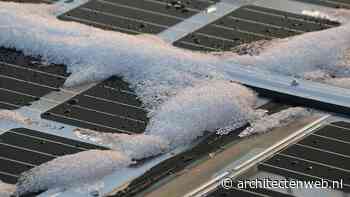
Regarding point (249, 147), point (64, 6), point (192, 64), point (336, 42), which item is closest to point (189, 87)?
point (192, 64)

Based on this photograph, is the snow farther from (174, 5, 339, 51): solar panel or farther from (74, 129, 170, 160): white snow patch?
(174, 5, 339, 51): solar panel

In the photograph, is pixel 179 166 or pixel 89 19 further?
pixel 89 19

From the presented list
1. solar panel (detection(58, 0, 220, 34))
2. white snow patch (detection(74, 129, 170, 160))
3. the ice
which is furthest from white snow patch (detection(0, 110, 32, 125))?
solar panel (detection(58, 0, 220, 34))

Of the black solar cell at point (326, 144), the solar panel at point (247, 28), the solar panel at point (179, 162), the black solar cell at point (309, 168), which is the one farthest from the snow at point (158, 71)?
the black solar cell at point (309, 168)

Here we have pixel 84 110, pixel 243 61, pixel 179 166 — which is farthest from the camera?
pixel 243 61

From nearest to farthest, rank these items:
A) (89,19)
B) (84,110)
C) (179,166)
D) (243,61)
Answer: (179,166) < (84,110) < (243,61) < (89,19)

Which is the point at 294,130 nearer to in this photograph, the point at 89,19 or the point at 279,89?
the point at 279,89
